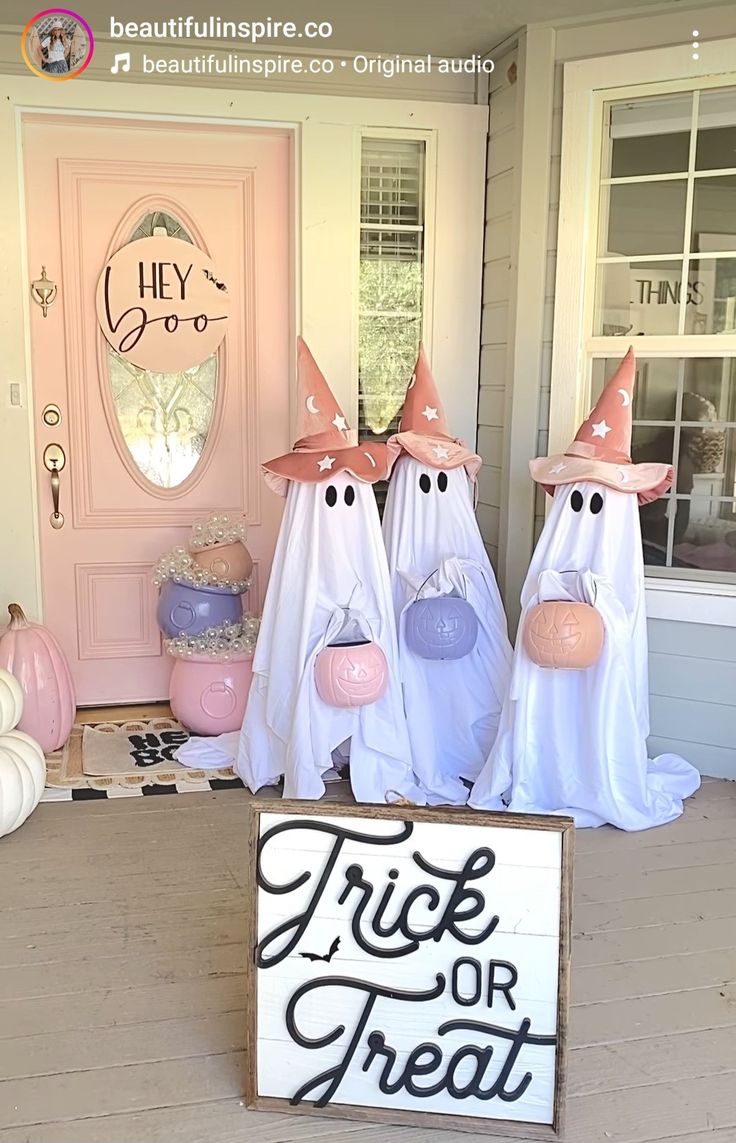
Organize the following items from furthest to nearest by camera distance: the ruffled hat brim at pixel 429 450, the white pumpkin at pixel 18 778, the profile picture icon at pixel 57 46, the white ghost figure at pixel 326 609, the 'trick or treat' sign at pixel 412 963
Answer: the profile picture icon at pixel 57 46
the ruffled hat brim at pixel 429 450
the white ghost figure at pixel 326 609
the white pumpkin at pixel 18 778
the 'trick or treat' sign at pixel 412 963

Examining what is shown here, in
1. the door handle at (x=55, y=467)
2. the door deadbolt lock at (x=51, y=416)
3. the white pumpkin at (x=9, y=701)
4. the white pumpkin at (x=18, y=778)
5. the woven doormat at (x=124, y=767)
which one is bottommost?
the woven doormat at (x=124, y=767)

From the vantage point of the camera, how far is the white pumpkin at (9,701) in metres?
2.84

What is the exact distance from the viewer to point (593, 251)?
3271 millimetres

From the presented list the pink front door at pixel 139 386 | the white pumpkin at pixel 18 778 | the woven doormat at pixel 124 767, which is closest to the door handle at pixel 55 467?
the pink front door at pixel 139 386

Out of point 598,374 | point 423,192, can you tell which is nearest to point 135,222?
point 423,192

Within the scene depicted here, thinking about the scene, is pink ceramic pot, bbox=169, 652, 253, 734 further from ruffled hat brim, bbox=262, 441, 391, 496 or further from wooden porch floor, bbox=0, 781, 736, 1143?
ruffled hat brim, bbox=262, 441, 391, 496

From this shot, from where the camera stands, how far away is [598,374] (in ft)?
10.9

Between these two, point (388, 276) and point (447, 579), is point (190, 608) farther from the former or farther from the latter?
point (388, 276)

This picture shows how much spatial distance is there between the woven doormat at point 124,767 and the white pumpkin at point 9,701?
11.6 inches

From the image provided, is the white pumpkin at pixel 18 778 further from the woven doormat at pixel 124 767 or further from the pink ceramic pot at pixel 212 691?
the pink ceramic pot at pixel 212 691

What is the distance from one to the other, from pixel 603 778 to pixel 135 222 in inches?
96.3

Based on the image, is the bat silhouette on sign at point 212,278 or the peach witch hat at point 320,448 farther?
the bat silhouette on sign at point 212,278

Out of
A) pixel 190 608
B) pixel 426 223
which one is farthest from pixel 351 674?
pixel 426 223

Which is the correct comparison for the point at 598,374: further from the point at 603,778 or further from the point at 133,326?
the point at 133,326
